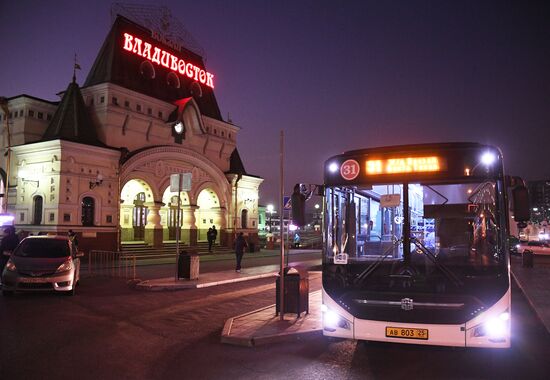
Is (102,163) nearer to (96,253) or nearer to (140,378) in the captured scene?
(96,253)

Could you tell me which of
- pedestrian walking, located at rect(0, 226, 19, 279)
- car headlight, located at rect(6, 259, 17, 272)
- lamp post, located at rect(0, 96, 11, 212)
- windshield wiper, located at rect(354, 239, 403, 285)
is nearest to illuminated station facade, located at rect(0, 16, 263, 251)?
lamp post, located at rect(0, 96, 11, 212)

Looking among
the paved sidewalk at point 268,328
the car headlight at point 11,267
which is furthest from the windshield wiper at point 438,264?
the car headlight at point 11,267

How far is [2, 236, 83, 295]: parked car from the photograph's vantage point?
40.0ft

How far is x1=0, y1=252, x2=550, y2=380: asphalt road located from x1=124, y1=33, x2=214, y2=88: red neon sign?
2323cm

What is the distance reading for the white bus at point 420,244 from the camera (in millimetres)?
6203

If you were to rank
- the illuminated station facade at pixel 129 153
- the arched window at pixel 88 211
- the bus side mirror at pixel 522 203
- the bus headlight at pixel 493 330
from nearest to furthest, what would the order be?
the bus headlight at pixel 493 330, the bus side mirror at pixel 522 203, the illuminated station facade at pixel 129 153, the arched window at pixel 88 211

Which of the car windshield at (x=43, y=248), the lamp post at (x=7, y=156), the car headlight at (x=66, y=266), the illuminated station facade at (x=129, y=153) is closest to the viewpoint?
the car headlight at (x=66, y=266)

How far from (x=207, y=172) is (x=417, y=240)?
1094 inches

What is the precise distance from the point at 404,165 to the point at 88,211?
2198 centimetres

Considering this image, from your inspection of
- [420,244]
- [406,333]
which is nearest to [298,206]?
[420,244]

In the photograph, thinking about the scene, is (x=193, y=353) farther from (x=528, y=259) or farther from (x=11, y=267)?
(x=528, y=259)

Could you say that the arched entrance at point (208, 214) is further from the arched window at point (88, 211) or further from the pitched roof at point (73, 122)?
the pitched roof at point (73, 122)

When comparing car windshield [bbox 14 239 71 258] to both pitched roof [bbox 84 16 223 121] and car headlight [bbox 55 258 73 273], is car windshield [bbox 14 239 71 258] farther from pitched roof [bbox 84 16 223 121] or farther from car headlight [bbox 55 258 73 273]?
pitched roof [bbox 84 16 223 121]

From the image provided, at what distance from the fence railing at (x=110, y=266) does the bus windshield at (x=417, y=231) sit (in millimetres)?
11551
